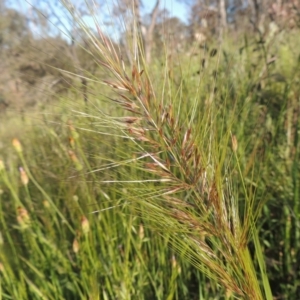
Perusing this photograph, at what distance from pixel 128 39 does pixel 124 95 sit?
0.24ft

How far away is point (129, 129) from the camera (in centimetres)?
56

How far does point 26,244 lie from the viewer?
1.11 metres

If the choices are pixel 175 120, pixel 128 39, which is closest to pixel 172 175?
pixel 175 120

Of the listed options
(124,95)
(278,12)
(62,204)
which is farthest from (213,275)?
(278,12)

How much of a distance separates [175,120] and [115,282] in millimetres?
521

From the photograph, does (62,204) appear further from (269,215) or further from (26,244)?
(269,215)

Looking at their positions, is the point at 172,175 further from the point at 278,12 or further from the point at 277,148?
the point at 278,12

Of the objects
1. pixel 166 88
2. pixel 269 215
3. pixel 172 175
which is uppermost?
pixel 166 88

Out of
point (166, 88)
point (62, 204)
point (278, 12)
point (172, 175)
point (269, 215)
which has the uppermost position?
point (278, 12)

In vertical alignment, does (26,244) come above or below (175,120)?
below

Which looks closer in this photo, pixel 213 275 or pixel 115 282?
pixel 213 275

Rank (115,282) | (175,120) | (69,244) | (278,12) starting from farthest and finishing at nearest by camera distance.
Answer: (278,12) → (69,244) → (115,282) → (175,120)

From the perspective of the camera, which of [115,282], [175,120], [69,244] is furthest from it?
[69,244]

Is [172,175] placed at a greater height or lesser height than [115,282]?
greater
